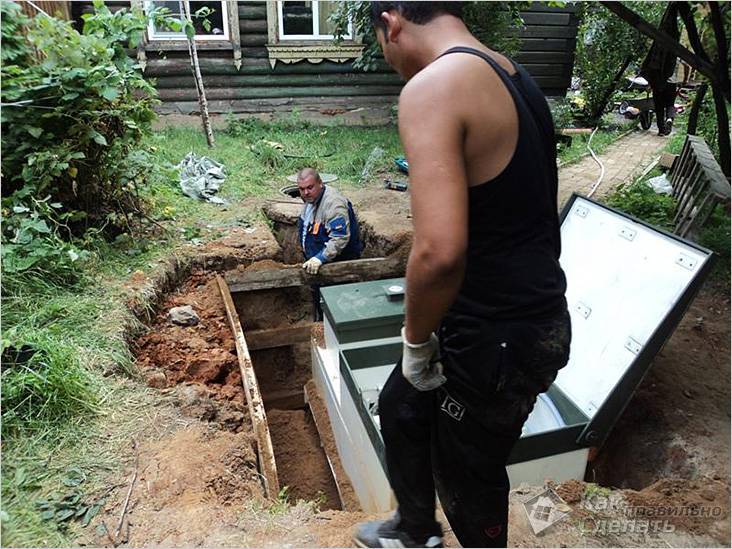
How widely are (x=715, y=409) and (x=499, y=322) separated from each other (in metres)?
2.34

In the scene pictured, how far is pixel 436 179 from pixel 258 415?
2.55 metres

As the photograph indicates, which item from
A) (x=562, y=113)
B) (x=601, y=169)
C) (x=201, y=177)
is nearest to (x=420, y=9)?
(x=201, y=177)

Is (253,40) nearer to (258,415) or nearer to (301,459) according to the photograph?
(301,459)

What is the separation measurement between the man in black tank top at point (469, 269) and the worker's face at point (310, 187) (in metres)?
3.42

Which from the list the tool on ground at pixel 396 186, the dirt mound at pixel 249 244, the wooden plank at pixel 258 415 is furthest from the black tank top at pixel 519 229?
the tool on ground at pixel 396 186

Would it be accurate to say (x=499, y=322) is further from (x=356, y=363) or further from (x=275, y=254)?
(x=275, y=254)

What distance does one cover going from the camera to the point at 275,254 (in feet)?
18.5

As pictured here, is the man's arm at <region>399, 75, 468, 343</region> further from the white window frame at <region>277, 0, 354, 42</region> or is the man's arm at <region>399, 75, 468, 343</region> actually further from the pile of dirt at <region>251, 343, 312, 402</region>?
the white window frame at <region>277, 0, 354, 42</region>

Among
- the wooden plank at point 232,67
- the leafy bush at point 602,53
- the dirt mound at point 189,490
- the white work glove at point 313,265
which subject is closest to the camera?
the dirt mound at point 189,490

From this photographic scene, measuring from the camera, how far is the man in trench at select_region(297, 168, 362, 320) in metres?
5.09

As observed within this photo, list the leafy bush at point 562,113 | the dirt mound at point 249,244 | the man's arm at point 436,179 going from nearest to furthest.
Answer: the man's arm at point 436,179 < the dirt mound at point 249,244 < the leafy bush at point 562,113

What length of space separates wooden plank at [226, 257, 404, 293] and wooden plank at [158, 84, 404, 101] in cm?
560

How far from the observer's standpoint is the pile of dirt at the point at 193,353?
12.2 ft

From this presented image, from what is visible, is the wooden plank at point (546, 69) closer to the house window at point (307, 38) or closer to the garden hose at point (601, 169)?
the garden hose at point (601, 169)
